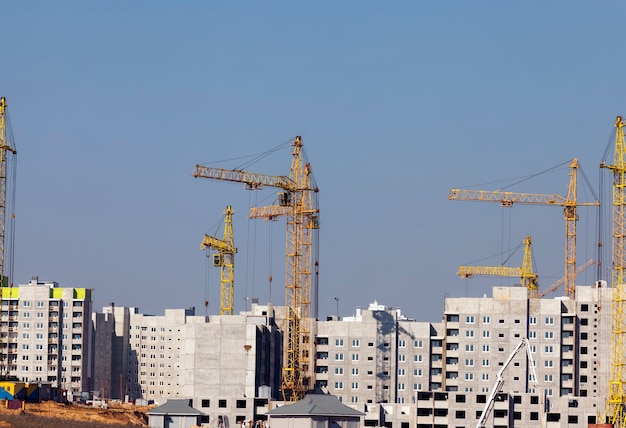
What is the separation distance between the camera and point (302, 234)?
199125mm

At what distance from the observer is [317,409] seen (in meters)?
155

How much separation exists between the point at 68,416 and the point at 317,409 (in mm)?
29782

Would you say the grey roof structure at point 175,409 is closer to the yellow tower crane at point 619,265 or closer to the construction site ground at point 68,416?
the construction site ground at point 68,416

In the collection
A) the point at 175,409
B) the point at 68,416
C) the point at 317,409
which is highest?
the point at 317,409

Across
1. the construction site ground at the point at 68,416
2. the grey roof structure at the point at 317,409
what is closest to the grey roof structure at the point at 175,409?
the construction site ground at the point at 68,416

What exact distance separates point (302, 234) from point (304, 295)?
8097mm

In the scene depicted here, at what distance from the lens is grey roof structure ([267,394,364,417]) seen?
15500 cm

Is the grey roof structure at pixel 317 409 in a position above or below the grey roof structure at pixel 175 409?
above

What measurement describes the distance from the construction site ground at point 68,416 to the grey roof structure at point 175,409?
2.86 m

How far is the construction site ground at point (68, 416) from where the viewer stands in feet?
452

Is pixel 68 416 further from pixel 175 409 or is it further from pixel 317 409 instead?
pixel 317 409

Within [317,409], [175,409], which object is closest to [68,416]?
[175,409]

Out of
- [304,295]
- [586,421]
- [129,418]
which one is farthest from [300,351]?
[586,421]

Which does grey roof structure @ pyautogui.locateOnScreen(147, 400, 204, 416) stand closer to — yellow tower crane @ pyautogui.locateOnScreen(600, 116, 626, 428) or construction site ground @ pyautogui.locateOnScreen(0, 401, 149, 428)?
construction site ground @ pyautogui.locateOnScreen(0, 401, 149, 428)
